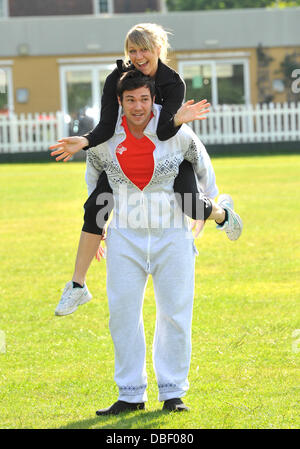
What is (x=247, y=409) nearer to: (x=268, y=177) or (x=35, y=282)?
(x=35, y=282)

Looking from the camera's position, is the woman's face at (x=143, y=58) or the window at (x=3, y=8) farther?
the window at (x=3, y=8)

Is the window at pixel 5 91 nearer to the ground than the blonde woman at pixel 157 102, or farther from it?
farther from it

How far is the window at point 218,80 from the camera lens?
96.0 feet

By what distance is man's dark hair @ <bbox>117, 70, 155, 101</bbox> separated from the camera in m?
4.50

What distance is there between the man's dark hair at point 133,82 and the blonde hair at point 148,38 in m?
0.16

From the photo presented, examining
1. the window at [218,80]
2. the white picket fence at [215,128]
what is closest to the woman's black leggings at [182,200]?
the white picket fence at [215,128]

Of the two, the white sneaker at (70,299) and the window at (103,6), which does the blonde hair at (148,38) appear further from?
the window at (103,6)

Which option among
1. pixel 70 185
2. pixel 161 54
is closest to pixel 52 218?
pixel 70 185

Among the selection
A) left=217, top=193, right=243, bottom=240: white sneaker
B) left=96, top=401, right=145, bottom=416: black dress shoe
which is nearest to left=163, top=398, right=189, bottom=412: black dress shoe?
left=96, top=401, right=145, bottom=416: black dress shoe

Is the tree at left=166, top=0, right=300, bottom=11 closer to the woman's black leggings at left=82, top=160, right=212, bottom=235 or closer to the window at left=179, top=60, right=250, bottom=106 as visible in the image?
the window at left=179, top=60, right=250, bottom=106

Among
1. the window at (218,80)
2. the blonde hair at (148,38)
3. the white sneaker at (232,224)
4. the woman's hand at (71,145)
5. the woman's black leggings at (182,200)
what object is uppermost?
the window at (218,80)

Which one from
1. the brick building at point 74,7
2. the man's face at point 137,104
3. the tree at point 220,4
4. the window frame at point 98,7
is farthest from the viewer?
the tree at point 220,4

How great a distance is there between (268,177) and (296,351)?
12.0 meters

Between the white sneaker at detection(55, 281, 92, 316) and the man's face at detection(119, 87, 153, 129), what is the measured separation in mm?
1014
